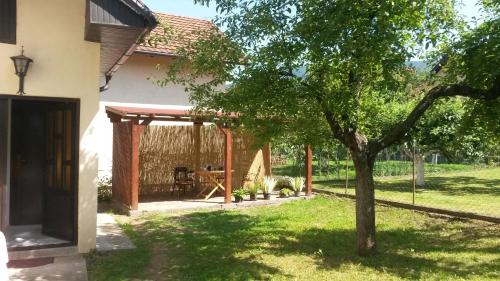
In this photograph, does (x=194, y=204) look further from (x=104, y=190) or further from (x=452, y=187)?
(x=452, y=187)

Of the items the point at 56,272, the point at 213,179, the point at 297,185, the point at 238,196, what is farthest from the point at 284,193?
the point at 56,272

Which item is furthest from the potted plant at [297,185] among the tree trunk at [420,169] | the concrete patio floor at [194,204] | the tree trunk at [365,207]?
the tree trunk at [365,207]

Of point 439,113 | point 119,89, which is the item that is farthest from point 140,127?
point 439,113

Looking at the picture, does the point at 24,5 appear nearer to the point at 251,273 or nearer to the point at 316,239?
the point at 251,273

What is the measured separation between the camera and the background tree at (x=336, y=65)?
5.48 meters

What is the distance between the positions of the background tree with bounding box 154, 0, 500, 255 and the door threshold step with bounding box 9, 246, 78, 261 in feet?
10.5

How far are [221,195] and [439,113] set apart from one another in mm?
7958

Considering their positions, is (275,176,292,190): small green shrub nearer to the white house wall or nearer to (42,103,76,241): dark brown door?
the white house wall

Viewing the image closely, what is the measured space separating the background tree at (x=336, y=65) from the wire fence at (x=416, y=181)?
10.9 feet

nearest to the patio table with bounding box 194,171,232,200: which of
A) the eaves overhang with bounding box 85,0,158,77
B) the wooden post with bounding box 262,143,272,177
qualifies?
the wooden post with bounding box 262,143,272,177

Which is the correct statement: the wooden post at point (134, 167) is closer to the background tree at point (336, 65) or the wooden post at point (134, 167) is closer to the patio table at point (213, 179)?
the patio table at point (213, 179)

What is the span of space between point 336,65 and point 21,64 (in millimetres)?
4704

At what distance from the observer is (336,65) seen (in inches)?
240

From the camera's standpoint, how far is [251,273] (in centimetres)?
614
